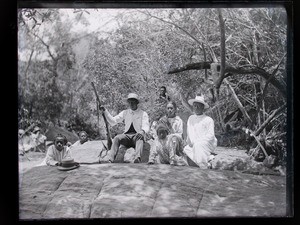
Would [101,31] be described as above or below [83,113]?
above

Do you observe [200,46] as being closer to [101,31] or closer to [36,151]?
[101,31]

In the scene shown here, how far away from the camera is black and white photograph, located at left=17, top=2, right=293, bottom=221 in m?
6.33

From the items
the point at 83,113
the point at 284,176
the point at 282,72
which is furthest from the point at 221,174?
the point at 83,113

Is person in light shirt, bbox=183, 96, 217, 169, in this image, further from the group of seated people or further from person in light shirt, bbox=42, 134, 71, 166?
person in light shirt, bbox=42, 134, 71, 166

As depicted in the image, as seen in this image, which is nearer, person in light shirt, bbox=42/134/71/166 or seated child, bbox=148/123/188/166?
person in light shirt, bbox=42/134/71/166

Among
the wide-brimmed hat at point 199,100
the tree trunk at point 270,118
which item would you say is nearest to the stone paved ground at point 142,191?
the tree trunk at point 270,118

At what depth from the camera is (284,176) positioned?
21.4ft

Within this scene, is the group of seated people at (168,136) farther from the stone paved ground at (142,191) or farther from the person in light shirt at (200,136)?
the stone paved ground at (142,191)

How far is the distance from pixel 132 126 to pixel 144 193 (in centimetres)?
86

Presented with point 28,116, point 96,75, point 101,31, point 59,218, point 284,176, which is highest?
point 101,31

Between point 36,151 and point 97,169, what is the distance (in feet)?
2.62

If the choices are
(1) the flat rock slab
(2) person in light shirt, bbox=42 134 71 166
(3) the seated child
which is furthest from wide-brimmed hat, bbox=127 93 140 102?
(2) person in light shirt, bbox=42 134 71 166

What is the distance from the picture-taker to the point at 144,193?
6348 mm

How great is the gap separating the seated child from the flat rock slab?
0.09 m
